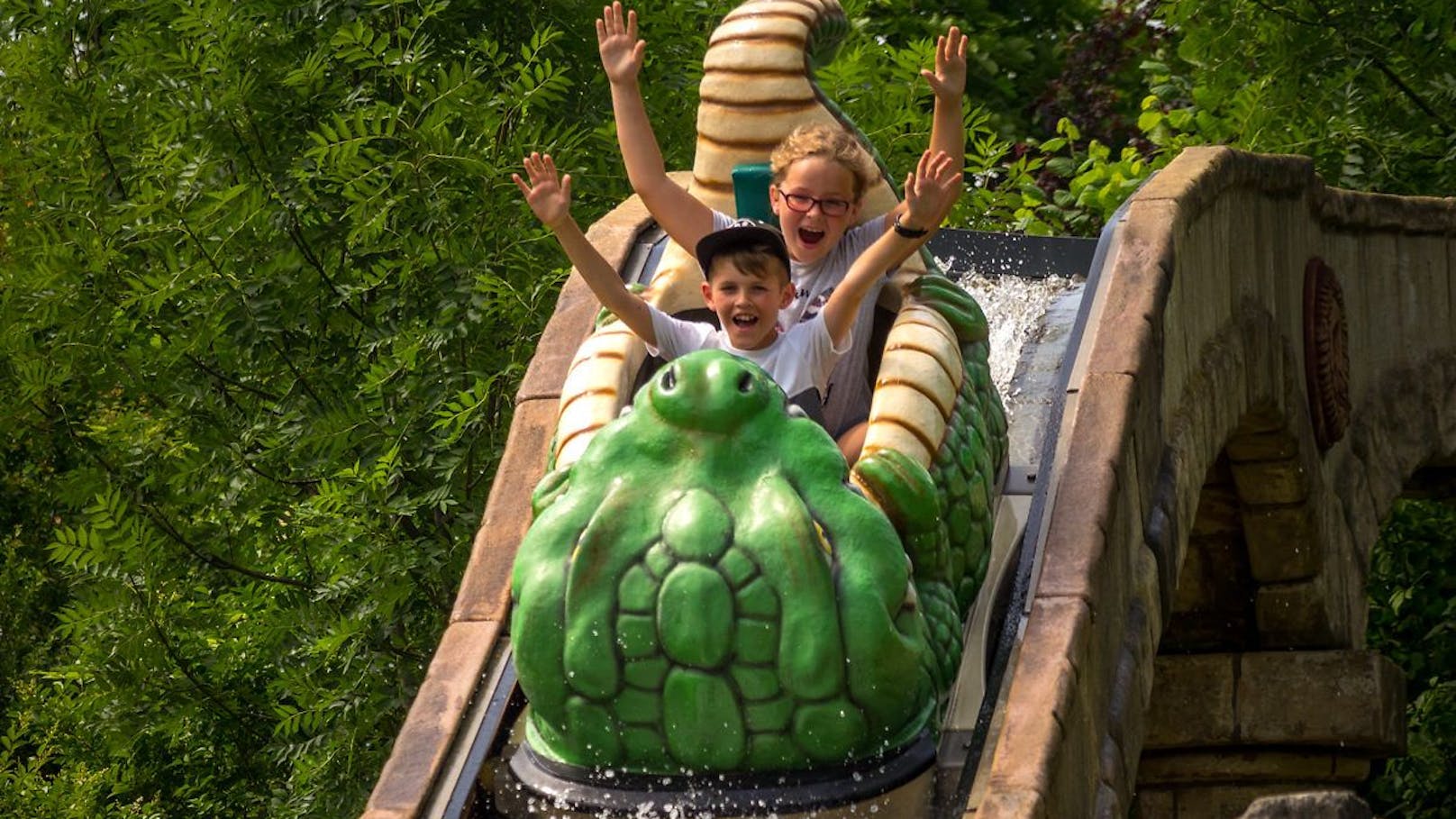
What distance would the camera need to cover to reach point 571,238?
15.8ft

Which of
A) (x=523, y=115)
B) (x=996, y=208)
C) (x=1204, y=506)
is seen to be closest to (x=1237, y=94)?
(x=996, y=208)

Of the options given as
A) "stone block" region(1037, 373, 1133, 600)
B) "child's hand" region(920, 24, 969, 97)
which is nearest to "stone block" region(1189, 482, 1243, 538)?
"stone block" region(1037, 373, 1133, 600)

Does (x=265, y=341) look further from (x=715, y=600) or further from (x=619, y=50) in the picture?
(x=715, y=600)

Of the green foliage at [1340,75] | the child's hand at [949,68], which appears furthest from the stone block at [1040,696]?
the green foliage at [1340,75]

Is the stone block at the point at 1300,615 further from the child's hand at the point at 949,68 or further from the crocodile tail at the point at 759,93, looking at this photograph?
the child's hand at the point at 949,68

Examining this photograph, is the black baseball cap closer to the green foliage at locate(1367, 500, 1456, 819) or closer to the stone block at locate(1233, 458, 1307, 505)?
the stone block at locate(1233, 458, 1307, 505)

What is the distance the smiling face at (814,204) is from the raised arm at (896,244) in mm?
258

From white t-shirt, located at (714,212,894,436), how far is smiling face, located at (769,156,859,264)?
0.05 metres

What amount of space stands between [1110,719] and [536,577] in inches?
54.9

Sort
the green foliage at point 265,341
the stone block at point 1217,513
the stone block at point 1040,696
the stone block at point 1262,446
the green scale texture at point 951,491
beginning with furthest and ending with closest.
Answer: the stone block at point 1217,513, the stone block at point 1262,446, the green foliage at point 265,341, the green scale texture at point 951,491, the stone block at point 1040,696

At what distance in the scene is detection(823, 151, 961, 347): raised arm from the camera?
16.0 ft

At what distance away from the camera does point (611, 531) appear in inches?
170

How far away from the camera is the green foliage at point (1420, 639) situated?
10.4 m

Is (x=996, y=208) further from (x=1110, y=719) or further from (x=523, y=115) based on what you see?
(x=1110, y=719)
